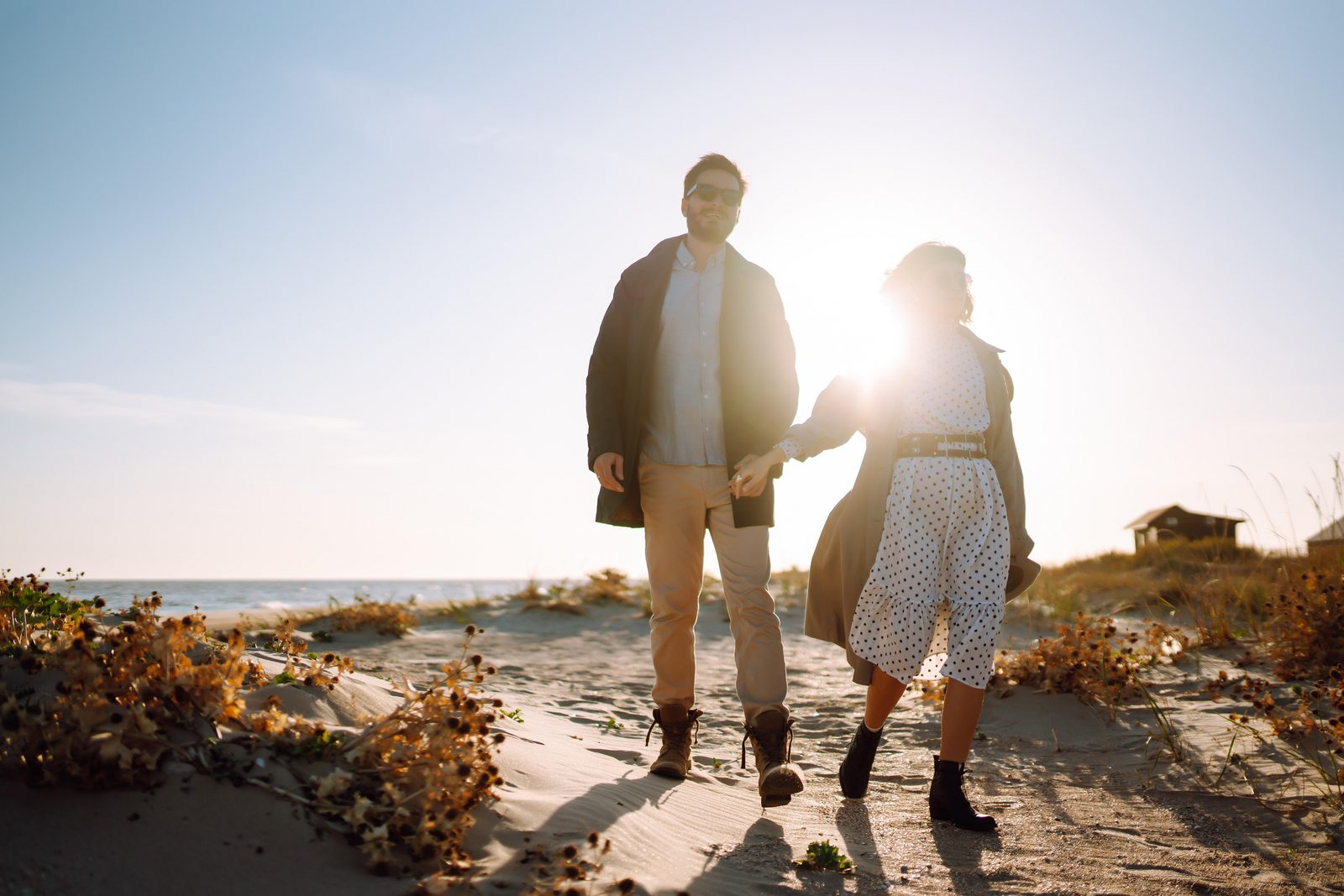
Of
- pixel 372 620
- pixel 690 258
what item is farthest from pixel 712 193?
pixel 372 620

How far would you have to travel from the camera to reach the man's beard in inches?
163

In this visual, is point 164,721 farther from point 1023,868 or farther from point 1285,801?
point 1285,801

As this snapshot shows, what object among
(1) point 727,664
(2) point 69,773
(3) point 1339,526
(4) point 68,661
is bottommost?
(1) point 727,664

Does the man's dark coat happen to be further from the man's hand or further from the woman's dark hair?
the woman's dark hair

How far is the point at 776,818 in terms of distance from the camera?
3443 mm

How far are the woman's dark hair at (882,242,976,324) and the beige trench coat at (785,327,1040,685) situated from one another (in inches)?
6.1

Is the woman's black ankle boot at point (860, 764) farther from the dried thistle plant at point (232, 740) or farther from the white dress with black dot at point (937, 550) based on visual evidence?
the dried thistle plant at point (232, 740)

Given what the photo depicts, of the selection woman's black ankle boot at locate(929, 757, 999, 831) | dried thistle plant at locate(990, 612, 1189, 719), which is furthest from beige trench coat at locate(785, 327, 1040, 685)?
dried thistle plant at locate(990, 612, 1189, 719)

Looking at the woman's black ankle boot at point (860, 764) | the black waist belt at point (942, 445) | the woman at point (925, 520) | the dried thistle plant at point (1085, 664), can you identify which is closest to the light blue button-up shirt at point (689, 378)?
the woman at point (925, 520)

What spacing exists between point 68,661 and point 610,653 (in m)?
6.56

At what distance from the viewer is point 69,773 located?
80.7 inches

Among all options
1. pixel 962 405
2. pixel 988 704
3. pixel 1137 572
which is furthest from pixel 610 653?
pixel 1137 572

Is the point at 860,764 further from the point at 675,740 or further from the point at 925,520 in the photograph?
the point at 925,520

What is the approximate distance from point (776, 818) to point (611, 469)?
1.53 meters
